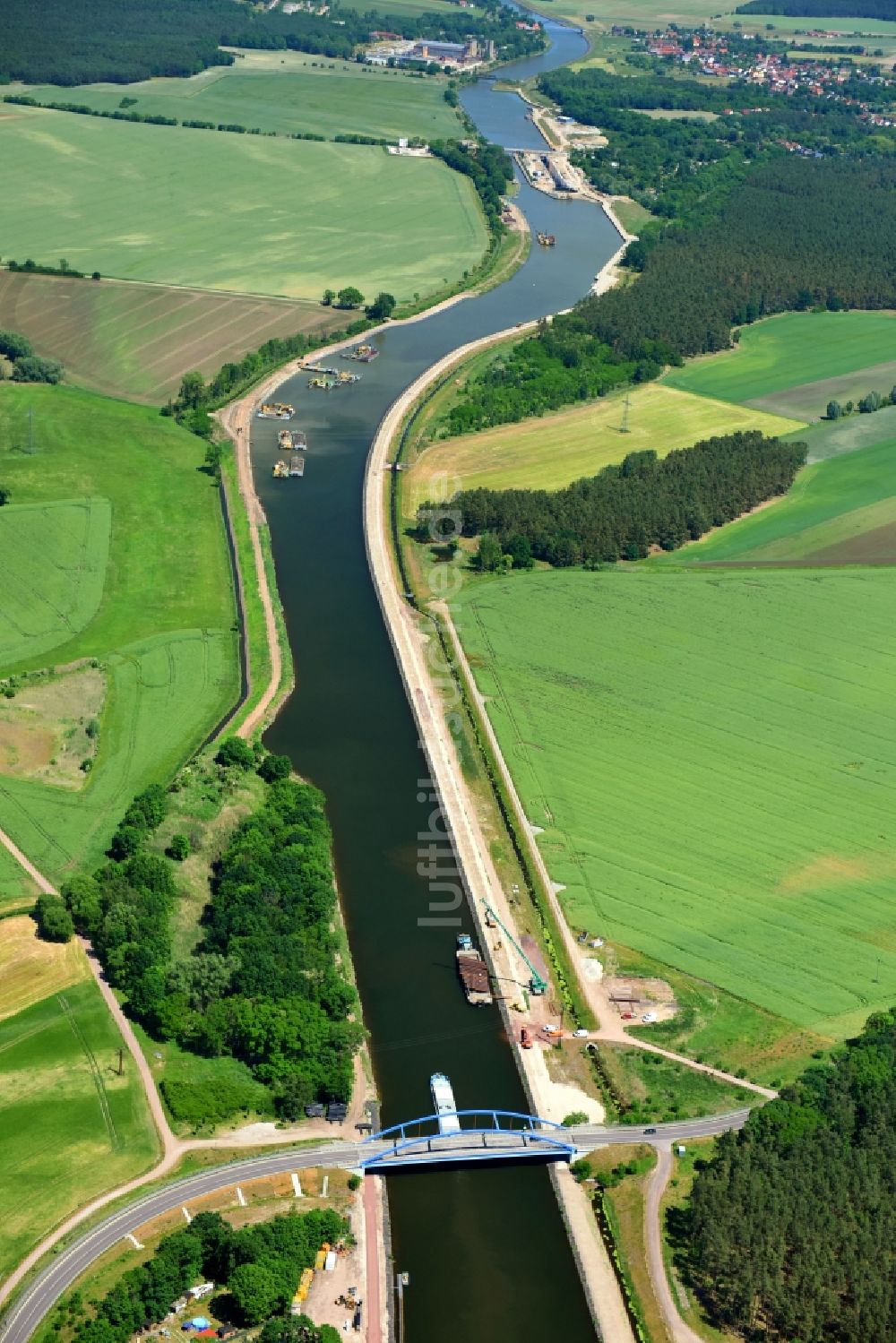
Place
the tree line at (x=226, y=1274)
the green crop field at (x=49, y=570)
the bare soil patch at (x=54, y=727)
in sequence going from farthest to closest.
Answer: the green crop field at (x=49, y=570)
the bare soil patch at (x=54, y=727)
the tree line at (x=226, y=1274)

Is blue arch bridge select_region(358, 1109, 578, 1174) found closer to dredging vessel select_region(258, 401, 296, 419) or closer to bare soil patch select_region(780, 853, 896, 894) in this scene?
bare soil patch select_region(780, 853, 896, 894)

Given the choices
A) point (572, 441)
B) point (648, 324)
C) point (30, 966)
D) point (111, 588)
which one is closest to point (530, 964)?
point (30, 966)

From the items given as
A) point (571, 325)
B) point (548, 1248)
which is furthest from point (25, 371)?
point (548, 1248)

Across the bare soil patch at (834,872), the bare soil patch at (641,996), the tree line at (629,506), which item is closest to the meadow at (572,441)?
the tree line at (629,506)

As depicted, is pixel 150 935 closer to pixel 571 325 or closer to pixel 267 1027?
pixel 267 1027

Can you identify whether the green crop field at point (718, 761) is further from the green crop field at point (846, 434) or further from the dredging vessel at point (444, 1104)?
the green crop field at point (846, 434)

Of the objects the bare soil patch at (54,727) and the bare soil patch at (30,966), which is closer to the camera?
the bare soil patch at (30,966)
